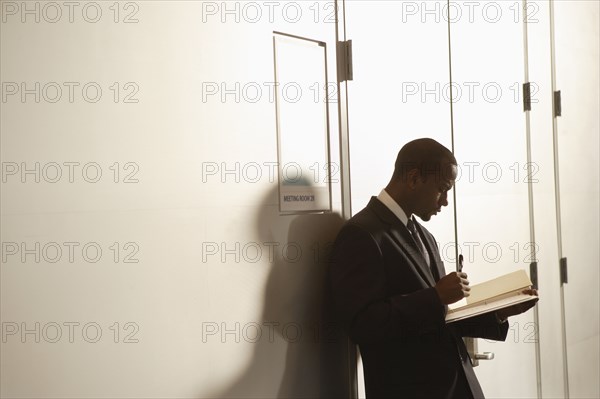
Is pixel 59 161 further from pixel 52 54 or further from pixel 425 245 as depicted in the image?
pixel 425 245

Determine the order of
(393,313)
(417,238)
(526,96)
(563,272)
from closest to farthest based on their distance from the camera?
(393,313)
(417,238)
(526,96)
(563,272)

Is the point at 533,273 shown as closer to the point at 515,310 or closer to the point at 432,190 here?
the point at 515,310

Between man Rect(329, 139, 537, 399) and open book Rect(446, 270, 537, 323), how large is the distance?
0.16 feet

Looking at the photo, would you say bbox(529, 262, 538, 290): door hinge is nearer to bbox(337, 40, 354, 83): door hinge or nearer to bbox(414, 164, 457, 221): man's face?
bbox(414, 164, 457, 221): man's face

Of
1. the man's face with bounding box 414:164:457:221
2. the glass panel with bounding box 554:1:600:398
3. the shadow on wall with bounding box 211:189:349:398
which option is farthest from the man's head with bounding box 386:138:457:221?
the glass panel with bounding box 554:1:600:398

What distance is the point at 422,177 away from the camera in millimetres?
1922

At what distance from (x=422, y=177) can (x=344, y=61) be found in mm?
413

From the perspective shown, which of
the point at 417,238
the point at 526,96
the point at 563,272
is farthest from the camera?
the point at 563,272

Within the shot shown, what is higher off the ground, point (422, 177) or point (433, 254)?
point (422, 177)

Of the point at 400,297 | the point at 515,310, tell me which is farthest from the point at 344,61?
the point at 515,310

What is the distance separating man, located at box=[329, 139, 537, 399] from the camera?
5.60ft

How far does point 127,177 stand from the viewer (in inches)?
56.5

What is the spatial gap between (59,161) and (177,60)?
372 millimetres

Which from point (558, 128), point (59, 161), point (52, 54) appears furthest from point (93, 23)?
point (558, 128)
